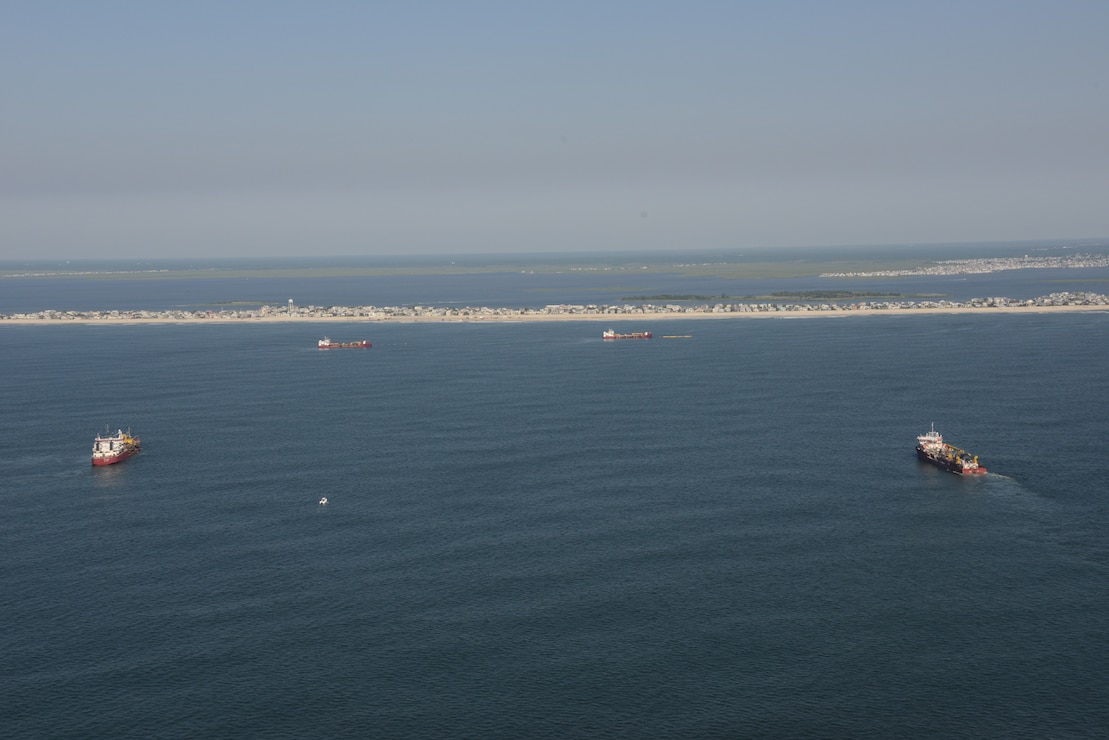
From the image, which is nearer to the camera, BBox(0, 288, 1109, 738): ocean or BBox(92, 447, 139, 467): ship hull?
BBox(0, 288, 1109, 738): ocean

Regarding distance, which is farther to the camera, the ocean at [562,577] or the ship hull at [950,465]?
the ship hull at [950,465]

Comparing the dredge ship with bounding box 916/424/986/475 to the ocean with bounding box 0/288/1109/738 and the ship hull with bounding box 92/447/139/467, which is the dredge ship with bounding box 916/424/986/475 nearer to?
the ocean with bounding box 0/288/1109/738

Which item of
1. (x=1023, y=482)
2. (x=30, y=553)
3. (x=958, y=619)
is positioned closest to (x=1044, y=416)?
(x=1023, y=482)

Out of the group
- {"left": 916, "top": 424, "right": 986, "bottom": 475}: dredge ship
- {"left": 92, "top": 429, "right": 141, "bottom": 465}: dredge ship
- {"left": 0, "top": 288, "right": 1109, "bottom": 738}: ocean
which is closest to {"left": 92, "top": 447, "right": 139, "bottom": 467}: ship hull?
{"left": 92, "top": 429, "right": 141, "bottom": 465}: dredge ship

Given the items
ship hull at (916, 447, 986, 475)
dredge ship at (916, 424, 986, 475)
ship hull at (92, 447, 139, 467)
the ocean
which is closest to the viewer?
the ocean

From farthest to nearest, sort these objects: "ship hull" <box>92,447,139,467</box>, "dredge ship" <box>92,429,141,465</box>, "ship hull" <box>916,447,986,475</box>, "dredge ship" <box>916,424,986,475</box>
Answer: "dredge ship" <box>92,429,141,465</box> → "ship hull" <box>92,447,139,467</box> → "dredge ship" <box>916,424,986,475</box> → "ship hull" <box>916,447,986,475</box>

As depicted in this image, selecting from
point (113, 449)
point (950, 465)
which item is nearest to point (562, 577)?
point (950, 465)

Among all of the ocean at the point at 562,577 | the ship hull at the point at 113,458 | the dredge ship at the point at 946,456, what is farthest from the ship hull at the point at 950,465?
the ship hull at the point at 113,458

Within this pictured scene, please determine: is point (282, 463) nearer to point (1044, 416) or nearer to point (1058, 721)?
point (1058, 721)

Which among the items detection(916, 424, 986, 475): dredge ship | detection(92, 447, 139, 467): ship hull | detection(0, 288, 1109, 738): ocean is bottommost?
detection(0, 288, 1109, 738): ocean

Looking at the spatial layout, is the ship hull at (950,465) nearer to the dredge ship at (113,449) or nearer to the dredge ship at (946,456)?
the dredge ship at (946,456)
